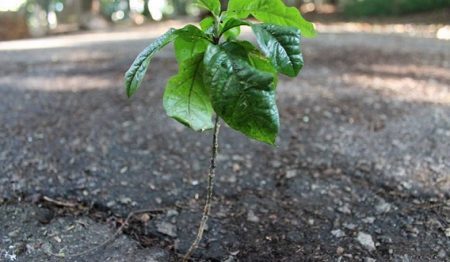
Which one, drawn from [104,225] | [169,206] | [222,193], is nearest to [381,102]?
[222,193]

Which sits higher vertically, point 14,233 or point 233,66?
point 233,66

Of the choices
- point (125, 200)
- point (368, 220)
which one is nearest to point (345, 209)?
point (368, 220)

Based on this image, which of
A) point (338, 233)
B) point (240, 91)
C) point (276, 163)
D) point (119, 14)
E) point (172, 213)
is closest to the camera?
point (240, 91)

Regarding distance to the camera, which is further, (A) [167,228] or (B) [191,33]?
(A) [167,228]

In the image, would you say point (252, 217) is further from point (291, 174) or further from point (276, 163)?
point (276, 163)

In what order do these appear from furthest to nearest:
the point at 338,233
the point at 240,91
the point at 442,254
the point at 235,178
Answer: the point at 235,178 → the point at 338,233 → the point at 442,254 → the point at 240,91

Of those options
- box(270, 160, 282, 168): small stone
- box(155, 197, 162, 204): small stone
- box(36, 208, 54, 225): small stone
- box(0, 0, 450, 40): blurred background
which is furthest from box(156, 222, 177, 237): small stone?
box(0, 0, 450, 40): blurred background
